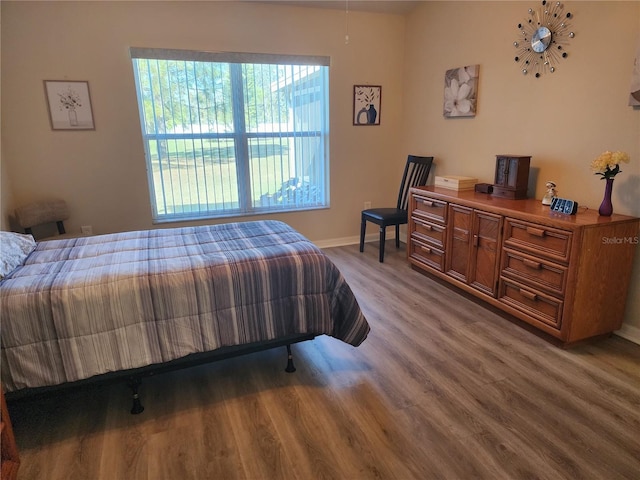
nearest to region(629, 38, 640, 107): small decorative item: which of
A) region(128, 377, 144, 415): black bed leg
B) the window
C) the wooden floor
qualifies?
the wooden floor

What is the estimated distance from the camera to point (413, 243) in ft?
12.7

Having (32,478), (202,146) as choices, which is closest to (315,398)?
(32,478)

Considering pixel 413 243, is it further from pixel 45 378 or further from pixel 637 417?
pixel 45 378

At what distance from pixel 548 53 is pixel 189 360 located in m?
3.19

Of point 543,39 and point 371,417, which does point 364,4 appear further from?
point 371,417

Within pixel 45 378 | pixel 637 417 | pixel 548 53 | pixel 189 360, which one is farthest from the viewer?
pixel 548 53

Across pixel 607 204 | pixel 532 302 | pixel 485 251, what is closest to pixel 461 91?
pixel 485 251

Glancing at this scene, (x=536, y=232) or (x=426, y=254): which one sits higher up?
(x=536, y=232)

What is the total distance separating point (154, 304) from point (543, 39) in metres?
3.17

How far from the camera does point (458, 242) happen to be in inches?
128

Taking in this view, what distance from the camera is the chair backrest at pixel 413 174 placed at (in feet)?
13.9

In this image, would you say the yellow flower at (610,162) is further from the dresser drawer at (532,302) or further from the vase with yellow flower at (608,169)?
the dresser drawer at (532,302)

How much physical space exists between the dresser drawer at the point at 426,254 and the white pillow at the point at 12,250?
2.99 m

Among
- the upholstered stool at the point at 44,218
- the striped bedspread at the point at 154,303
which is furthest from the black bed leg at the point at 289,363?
the upholstered stool at the point at 44,218
